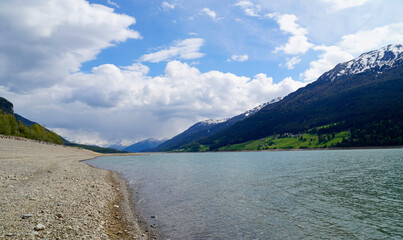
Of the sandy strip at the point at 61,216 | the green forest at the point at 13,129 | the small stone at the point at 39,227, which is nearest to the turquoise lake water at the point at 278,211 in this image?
the sandy strip at the point at 61,216

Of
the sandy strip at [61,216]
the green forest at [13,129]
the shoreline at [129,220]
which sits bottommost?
the shoreline at [129,220]

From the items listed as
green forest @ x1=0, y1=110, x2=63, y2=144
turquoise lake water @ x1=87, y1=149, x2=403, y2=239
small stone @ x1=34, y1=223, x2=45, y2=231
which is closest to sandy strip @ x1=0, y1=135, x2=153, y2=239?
small stone @ x1=34, y1=223, x2=45, y2=231

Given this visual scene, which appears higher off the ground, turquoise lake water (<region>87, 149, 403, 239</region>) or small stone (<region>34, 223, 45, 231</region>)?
small stone (<region>34, 223, 45, 231</region>)

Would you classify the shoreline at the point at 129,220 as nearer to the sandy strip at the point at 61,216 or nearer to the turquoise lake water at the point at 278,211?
the sandy strip at the point at 61,216

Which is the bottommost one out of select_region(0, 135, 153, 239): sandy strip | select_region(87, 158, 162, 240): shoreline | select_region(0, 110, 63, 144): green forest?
select_region(87, 158, 162, 240): shoreline

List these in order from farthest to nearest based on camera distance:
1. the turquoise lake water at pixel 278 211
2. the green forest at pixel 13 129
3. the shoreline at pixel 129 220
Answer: the green forest at pixel 13 129, the turquoise lake water at pixel 278 211, the shoreline at pixel 129 220

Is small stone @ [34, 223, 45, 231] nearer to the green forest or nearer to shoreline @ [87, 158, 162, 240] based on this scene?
shoreline @ [87, 158, 162, 240]

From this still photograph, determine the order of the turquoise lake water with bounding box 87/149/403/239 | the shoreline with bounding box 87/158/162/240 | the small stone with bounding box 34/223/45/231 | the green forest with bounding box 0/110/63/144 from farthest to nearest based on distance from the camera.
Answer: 1. the green forest with bounding box 0/110/63/144
2. the turquoise lake water with bounding box 87/149/403/239
3. the shoreline with bounding box 87/158/162/240
4. the small stone with bounding box 34/223/45/231

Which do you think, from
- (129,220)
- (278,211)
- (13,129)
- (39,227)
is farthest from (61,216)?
(13,129)

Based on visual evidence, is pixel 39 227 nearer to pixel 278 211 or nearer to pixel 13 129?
pixel 278 211

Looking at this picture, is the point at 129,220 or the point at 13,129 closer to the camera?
the point at 129,220

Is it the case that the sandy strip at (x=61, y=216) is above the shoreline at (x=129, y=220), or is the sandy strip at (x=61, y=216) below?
above

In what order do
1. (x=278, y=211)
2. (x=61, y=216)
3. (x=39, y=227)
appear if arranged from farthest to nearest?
(x=278, y=211) < (x=61, y=216) < (x=39, y=227)

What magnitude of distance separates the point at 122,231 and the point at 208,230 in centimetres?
716
